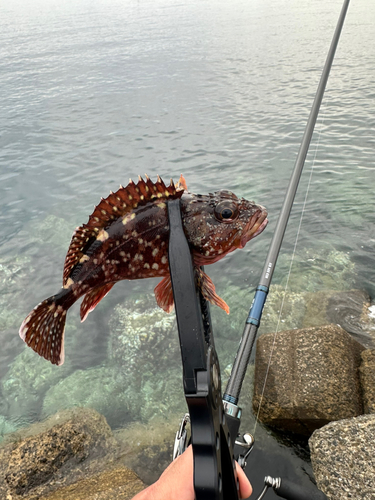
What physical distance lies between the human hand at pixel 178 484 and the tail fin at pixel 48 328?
0.65 m

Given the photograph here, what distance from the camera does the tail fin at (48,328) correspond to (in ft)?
5.65

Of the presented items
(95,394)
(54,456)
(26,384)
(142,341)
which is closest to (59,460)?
(54,456)

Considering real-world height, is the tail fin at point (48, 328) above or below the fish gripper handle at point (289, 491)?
above

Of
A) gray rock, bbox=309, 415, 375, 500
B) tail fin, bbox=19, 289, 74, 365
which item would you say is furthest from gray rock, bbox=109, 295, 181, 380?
tail fin, bbox=19, 289, 74, 365

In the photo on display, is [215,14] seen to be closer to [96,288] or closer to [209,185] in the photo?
[209,185]

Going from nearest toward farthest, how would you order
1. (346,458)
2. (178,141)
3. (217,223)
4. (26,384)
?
(217,223)
(346,458)
(26,384)
(178,141)

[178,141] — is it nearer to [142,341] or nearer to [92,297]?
[142,341]

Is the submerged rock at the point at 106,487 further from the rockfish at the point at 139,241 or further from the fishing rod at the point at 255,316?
the rockfish at the point at 139,241

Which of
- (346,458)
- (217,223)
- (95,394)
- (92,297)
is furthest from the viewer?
(95,394)

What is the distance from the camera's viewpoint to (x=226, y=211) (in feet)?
5.57

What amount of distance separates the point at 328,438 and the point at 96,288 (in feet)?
9.13

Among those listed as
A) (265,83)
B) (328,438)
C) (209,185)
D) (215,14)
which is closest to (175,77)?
(265,83)

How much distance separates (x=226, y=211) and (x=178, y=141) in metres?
13.3

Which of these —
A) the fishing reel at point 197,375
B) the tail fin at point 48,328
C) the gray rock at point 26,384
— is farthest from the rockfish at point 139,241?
the gray rock at point 26,384
